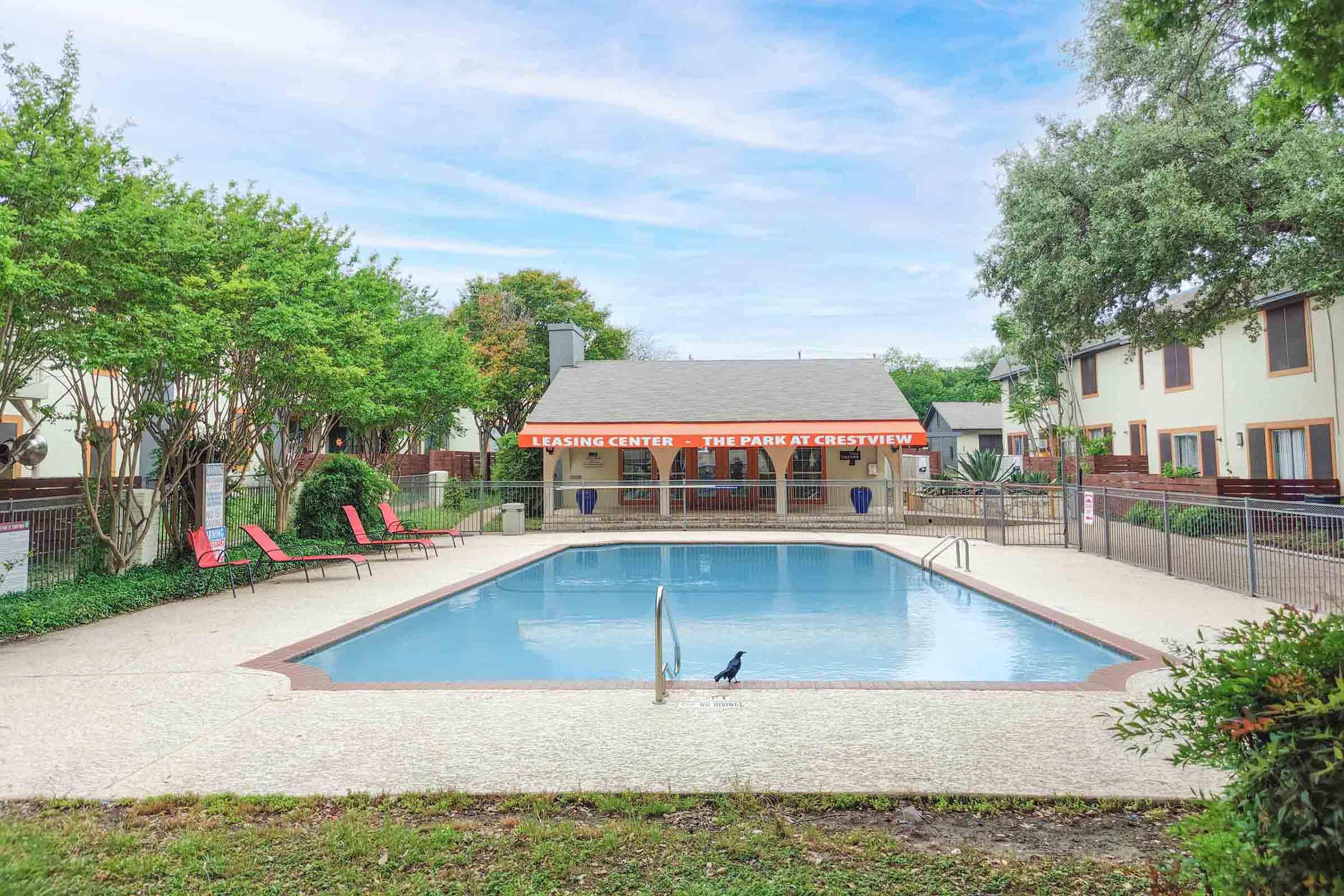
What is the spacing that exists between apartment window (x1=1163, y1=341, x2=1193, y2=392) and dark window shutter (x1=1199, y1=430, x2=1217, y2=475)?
5.41 feet

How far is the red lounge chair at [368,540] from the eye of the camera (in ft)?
57.4

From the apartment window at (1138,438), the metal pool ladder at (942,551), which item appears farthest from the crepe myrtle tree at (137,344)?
the apartment window at (1138,438)

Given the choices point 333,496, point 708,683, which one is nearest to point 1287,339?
point 708,683

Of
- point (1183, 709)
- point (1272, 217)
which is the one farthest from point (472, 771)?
point (1272, 217)

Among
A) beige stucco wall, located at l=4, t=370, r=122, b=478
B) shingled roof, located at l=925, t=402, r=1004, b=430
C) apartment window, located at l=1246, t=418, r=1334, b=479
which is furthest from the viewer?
shingled roof, located at l=925, t=402, r=1004, b=430

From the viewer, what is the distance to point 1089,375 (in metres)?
30.8

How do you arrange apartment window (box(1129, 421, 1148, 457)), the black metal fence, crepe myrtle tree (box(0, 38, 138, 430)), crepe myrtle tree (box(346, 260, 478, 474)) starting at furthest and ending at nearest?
1. apartment window (box(1129, 421, 1148, 457))
2. crepe myrtle tree (box(346, 260, 478, 474))
3. the black metal fence
4. crepe myrtle tree (box(0, 38, 138, 430))

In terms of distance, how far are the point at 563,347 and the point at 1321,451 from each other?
77.3 feet

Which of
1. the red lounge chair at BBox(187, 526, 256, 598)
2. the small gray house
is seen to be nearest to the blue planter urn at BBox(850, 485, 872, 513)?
the red lounge chair at BBox(187, 526, 256, 598)

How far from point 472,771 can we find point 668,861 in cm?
181

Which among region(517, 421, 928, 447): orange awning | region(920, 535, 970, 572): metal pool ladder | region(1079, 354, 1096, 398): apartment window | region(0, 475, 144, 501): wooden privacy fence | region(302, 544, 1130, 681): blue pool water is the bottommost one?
region(302, 544, 1130, 681): blue pool water

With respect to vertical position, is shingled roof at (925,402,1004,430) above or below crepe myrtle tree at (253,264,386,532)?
above

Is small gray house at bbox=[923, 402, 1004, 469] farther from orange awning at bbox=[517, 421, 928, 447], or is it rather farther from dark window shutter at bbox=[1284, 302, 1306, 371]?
dark window shutter at bbox=[1284, 302, 1306, 371]

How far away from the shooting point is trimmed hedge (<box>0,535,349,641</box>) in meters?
9.69
